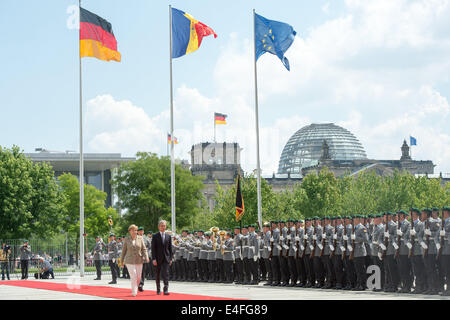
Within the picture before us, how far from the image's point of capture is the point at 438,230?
2072cm

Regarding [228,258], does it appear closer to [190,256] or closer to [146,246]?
[190,256]

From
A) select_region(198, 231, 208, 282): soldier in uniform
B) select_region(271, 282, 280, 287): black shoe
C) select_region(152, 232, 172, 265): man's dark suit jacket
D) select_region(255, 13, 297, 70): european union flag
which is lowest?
select_region(271, 282, 280, 287): black shoe

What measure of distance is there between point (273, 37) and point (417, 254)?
16408mm

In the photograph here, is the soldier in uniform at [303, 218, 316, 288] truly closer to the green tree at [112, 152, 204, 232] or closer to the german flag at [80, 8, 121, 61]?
the german flag at [80, 8, 121, 61]

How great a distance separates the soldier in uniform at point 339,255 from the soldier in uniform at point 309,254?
1.19 m

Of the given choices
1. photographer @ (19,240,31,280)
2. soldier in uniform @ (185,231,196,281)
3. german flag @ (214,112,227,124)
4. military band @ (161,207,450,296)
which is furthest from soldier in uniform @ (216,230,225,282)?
german flag @ (214,112,227,124)

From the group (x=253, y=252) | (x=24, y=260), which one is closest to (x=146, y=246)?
(x=253, y=252)

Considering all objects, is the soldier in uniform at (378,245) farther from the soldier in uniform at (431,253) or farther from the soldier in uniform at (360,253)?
the soldier in uniform at (431,253)

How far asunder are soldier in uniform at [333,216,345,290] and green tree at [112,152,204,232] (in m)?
42.8

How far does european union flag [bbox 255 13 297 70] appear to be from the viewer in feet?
113

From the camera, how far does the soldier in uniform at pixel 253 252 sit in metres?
28.5

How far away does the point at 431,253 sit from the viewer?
824 inches

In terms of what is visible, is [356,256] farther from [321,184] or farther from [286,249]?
[321,184]

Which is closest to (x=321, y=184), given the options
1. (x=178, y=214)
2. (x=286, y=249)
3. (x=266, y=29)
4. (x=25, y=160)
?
(x=178, y=214)
